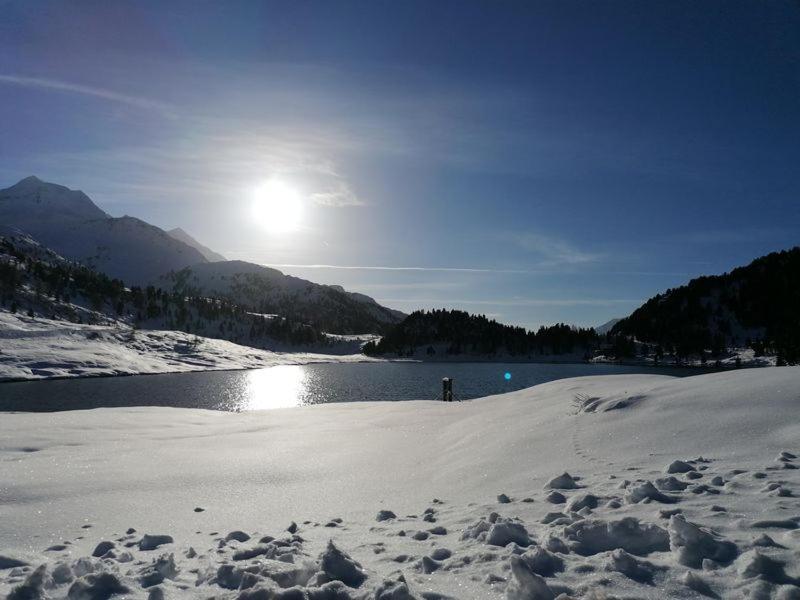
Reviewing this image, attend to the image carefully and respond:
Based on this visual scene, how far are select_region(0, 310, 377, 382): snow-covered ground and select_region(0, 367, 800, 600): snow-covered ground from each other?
357 feet

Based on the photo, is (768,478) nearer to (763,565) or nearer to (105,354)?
(763,565)

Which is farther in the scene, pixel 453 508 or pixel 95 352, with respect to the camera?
pixel 95 352

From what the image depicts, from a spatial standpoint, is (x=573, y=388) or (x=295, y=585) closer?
(x=295, y=585)

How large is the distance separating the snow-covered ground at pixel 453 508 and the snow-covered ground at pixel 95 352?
357 ft

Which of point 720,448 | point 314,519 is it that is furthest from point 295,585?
point 720,448

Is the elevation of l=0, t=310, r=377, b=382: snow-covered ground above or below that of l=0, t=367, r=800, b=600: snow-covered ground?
below

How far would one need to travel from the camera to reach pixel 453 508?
7035mm

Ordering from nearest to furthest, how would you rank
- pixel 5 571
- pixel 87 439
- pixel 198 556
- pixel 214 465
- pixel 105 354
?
pixel 5 571 → pixel 198 556 → pixel 214 465 → pixel 87 439 → pixel 105 354

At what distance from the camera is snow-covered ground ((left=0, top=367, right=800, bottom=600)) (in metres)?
4.28

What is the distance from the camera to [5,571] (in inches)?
206

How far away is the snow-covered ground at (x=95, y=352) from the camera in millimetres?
99375

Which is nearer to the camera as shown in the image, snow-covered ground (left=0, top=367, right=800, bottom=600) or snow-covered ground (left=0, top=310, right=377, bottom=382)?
snow-covered ground (left=0, top=367, right=800, bottom=600)

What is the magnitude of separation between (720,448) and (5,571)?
33.9 ft

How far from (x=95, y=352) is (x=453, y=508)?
136 meters
